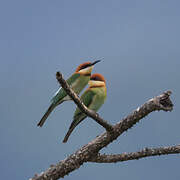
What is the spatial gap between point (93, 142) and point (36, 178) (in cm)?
82

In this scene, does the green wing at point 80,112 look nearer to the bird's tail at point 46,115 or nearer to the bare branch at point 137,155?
the bird's tail at point 46,115

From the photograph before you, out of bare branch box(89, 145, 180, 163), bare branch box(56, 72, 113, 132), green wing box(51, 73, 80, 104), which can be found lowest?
bare branch box(89, 145, 180, 163)

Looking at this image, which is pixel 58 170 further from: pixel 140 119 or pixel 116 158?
pixel 140 119

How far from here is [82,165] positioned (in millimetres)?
4051

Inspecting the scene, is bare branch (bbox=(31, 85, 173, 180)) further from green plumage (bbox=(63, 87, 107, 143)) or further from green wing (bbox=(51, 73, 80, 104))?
green wing (bbox=(51, 73, 80, 104))

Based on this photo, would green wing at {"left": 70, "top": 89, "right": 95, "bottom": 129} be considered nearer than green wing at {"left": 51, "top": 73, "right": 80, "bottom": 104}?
No

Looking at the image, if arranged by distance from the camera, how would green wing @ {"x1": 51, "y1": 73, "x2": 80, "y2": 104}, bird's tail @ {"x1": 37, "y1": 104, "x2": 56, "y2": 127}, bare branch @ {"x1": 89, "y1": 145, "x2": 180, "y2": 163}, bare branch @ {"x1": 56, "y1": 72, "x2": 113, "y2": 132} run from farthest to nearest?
1. green wing @ {"x1": 51, "y1": 73, "x2": 80, "y2": 104}
2. bare branch @ {"x1": 89, "y1": 145, "x2": 180, "y2": 163}
3. bird's tail @ {"x1": 37, "y1": 104, "x2": 56, "y2": 127}
4. bare branch @ {"x1": 56, "y1": 72, "x2": 113, "y2": 132}

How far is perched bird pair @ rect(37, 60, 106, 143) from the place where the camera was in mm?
4133

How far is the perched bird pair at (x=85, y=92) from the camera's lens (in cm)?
413

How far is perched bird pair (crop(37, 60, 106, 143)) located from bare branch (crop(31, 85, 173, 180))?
0.37 meters

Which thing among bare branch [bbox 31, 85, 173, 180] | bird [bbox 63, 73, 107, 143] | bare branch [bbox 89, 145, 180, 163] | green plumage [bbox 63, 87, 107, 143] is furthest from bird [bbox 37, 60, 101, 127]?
bare branch [bbox 89, 145, 180, 163]

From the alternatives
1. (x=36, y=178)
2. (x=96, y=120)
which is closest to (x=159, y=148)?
(x=96, y=120)

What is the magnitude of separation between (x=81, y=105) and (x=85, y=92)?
127 cm

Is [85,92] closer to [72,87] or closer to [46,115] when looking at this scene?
[72,87]
